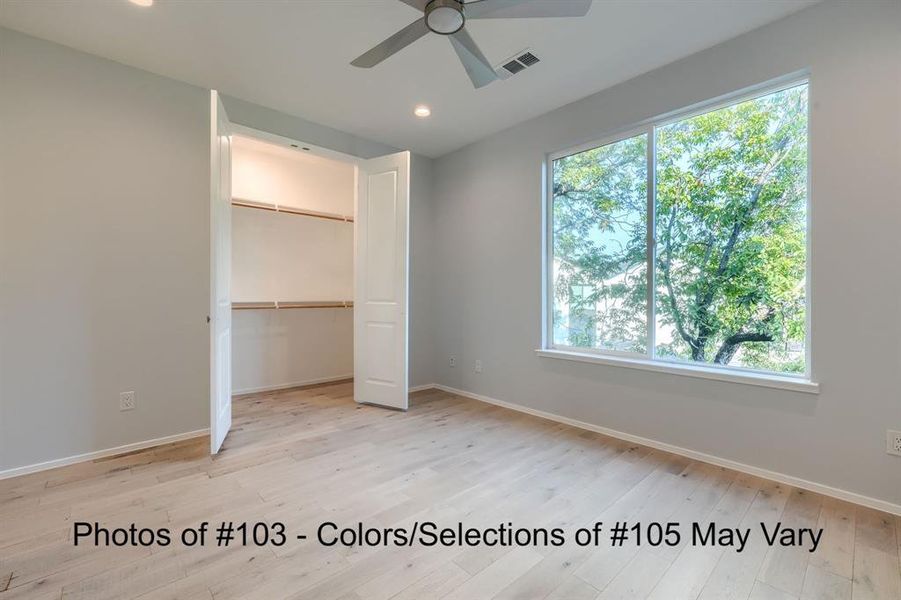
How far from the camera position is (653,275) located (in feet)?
9.70

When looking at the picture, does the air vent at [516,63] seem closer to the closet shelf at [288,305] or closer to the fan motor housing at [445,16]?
the fan motor housing at [445,16]

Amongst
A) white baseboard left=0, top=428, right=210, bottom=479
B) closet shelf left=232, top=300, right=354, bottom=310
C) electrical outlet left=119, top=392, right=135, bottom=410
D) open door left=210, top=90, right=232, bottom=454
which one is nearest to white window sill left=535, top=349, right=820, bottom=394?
open door left=210, top=90, right=232, bottom=454

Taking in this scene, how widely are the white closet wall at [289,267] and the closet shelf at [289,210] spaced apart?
0.26 ft

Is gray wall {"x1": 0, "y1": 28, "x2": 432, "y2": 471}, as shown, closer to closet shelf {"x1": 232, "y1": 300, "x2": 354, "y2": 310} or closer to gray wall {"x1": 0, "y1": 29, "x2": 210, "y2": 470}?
gray wall {"x1": 0, "y1": 29, "x2": 210, "y2": 470}

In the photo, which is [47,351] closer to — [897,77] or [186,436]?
[186,436]

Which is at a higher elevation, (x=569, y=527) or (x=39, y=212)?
(x=39, y=212)

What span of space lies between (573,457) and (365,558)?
1.57 meters

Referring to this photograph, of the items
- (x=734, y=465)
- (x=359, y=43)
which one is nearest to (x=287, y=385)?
(x=359, y=43)

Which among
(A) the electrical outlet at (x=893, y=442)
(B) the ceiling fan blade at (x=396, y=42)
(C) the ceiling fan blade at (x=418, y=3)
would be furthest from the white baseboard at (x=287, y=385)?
(A) the electrical outlet at (x=893, y=442)

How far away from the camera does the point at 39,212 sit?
245 centimetres

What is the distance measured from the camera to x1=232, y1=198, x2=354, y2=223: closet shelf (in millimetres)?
4234

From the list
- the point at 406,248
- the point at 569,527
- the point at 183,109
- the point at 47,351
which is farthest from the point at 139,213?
the point at 569,527

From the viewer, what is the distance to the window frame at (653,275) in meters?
2.28

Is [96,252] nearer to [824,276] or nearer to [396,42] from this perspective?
[396,42]
